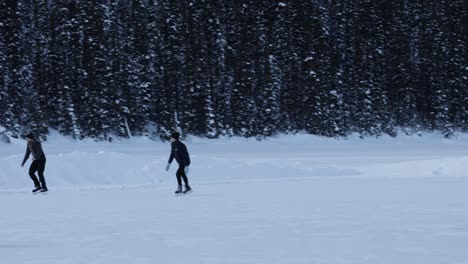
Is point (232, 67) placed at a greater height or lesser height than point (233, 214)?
greater

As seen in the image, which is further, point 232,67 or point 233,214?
point 232,67

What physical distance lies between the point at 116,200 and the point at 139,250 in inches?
279

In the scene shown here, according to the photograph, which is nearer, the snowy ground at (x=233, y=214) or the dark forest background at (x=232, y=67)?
the snowy ground at (x=233, y=214)

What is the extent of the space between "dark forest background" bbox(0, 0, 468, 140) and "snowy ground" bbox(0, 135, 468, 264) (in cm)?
2682

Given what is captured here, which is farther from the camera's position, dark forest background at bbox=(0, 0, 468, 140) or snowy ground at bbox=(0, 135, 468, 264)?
dark forest background at bbox=(0, 0, 468, 140)

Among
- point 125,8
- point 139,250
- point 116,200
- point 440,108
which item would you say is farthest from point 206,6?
point 139,250

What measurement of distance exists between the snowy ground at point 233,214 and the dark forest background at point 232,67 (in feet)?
88.0

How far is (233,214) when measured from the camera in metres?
11.1

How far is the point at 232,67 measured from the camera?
63.1m

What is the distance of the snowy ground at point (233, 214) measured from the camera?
23.5ft

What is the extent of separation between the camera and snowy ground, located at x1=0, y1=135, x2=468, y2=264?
7.16 meters

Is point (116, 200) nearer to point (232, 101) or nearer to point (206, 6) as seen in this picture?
point (232, 101)

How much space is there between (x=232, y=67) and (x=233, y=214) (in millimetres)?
52562

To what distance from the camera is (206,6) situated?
64312mm
